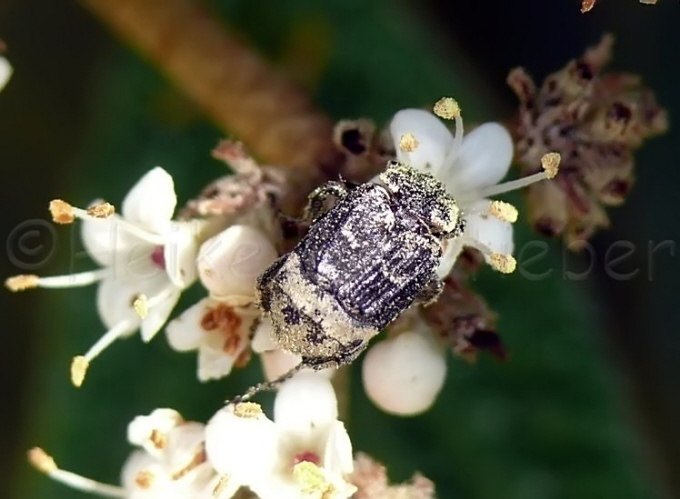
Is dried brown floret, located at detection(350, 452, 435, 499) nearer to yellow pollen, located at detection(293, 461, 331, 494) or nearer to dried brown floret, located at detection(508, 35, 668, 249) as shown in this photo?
yellow pollen, located at detection(293, 461, 331, 494)

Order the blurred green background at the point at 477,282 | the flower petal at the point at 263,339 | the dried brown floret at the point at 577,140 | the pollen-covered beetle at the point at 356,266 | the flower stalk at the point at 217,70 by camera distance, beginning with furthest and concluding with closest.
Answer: the blurred green background at the point at 477,282 < the flower stalk at the point at 217,70 < the dried brown floret at the point at 577,140 < the flower petal at the point at 263,339 < the pollen-covered beetle at the point at 356,266

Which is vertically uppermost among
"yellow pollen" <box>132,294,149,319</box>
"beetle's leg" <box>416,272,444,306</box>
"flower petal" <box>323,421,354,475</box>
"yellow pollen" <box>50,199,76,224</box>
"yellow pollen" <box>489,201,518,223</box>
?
"yellow pollen" <box>489,201,518,223</box>

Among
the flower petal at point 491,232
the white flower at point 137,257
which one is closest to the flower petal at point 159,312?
the white flower at point 137,257

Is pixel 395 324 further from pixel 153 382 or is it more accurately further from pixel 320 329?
pixel 153 382

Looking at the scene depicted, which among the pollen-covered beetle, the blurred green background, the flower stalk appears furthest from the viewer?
the blurred green background

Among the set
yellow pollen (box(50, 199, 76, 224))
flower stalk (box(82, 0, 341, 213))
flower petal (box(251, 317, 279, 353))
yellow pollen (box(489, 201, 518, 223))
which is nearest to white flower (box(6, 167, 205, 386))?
yellow pollen (box(50, 199, 76, 224))

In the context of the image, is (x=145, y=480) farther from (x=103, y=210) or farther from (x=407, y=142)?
(x=407, y=142)

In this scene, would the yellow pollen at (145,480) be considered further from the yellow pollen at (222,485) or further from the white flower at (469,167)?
the white flower at (469,167)
